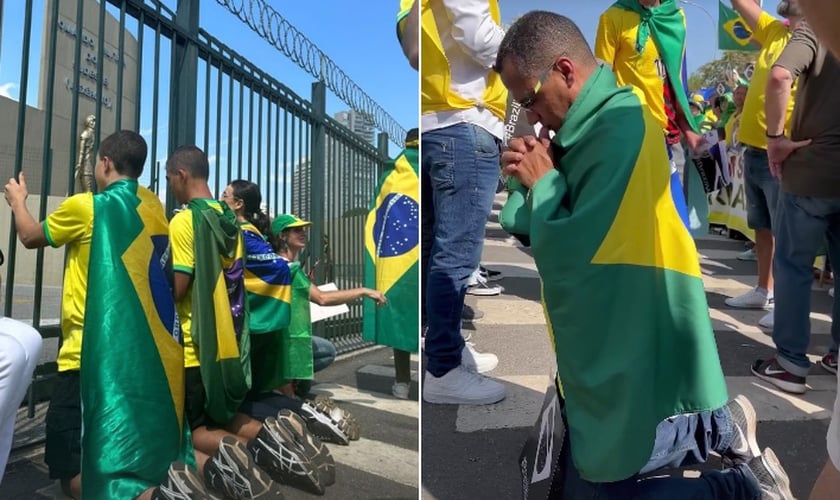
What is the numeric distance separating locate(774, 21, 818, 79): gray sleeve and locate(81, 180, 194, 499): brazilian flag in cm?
237

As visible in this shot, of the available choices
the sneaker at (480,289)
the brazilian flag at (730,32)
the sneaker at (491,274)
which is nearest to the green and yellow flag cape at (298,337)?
the sneaker at (480,289)

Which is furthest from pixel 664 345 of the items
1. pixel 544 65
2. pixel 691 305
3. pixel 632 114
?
pixel 544 65

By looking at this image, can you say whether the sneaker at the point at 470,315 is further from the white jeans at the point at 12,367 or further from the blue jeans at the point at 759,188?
the white jeans at the point at 12,367

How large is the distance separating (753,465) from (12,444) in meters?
1.63

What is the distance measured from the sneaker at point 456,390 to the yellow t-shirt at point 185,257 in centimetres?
140

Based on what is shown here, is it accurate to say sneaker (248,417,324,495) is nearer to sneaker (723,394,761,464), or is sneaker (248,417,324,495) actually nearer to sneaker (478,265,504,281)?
sneaker (723,394,761,464)

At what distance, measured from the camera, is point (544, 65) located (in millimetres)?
1562

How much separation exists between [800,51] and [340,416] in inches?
87.9

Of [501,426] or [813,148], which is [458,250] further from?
[813,148]

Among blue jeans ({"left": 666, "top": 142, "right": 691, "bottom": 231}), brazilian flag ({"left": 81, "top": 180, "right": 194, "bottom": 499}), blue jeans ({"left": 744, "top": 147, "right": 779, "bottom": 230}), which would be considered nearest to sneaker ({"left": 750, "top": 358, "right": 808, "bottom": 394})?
blue jeans ({"left": 666, "top": 142, "right": 691, "bottom": 231})

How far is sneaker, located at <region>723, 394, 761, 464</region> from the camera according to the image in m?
1.74

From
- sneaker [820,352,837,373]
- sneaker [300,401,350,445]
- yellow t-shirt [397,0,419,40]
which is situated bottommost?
sneaker [820,352,837,373]

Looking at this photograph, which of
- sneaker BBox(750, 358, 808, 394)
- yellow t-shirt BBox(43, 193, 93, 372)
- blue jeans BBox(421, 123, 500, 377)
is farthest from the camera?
sneaker BBox(750, 358, 808, 394)

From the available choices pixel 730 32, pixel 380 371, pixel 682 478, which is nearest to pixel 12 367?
pixel 380 371
